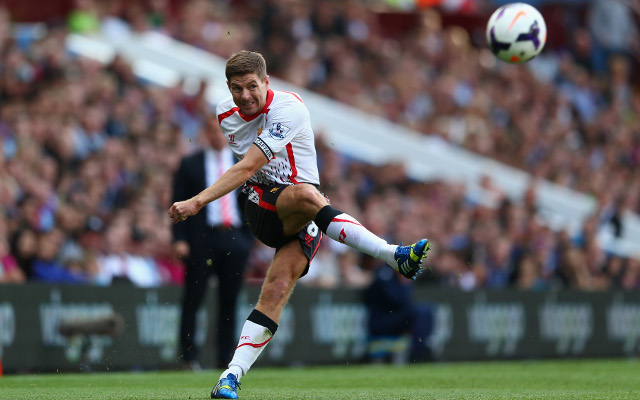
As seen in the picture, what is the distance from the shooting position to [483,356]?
13852 millimetres

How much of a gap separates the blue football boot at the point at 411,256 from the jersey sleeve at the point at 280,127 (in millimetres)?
1013

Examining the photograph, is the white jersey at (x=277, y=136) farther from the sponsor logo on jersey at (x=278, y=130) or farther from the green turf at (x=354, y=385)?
A: the green turf at (x=354, y=385)

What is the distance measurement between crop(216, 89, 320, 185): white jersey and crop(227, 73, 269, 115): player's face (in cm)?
10

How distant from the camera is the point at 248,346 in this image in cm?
657

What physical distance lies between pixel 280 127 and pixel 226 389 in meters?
1.69

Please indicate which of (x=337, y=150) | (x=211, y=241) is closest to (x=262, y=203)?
(x=211, y=241)

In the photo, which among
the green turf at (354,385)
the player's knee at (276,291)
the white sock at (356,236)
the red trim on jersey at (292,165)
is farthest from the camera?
the green turf at (354,385)

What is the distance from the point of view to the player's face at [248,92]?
6551 millimetres

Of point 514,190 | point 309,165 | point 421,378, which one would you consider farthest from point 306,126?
point 514,190

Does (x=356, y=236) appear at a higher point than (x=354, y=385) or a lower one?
higher

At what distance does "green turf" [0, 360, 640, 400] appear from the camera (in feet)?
23.3

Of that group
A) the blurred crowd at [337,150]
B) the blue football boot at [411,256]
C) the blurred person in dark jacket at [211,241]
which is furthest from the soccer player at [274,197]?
the blurred crowd at [337,150]

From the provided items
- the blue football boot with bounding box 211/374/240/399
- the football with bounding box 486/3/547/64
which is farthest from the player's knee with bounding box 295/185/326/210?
the football with bounding box 486/3/547/64

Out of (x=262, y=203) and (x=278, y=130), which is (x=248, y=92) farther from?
(x=262, y=203)
